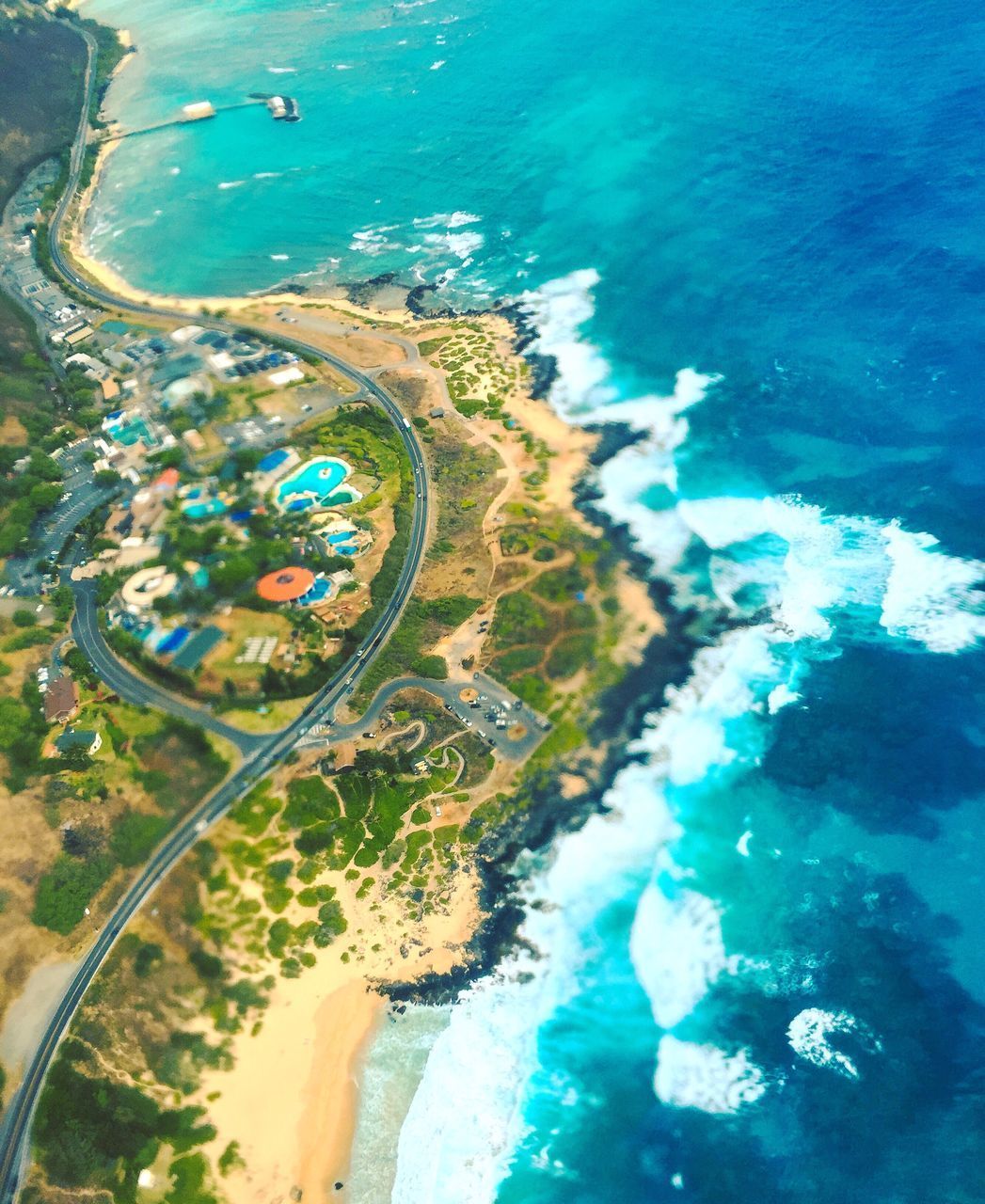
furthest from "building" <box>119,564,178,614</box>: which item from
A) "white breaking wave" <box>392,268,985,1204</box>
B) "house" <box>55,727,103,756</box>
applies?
"white breaking wave" <box>392,268,985,1204</box>

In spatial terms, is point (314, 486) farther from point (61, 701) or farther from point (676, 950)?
point (676, 950)

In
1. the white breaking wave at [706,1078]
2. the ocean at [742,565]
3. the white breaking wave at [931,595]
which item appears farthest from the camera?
the white breaking wave at [931,595]

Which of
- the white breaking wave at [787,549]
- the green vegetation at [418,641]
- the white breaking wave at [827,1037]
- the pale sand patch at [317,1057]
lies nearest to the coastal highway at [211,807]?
the green vegetation at [418,641]

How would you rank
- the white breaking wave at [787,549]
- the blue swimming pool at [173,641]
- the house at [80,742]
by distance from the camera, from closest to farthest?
the house at [80,742], the white breaking wave at [787,549], the blue swimming pool at [173,641]

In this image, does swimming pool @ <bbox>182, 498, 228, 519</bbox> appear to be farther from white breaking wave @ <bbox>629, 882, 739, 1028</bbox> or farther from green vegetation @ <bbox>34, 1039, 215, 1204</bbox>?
white breaking wave @ <bbox>629, 882, 739, 1028</bbox>

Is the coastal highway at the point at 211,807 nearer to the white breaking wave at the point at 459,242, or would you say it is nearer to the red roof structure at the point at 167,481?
the red roof structure at the point at 167,481

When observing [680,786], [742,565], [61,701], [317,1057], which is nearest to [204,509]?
[61,701]
